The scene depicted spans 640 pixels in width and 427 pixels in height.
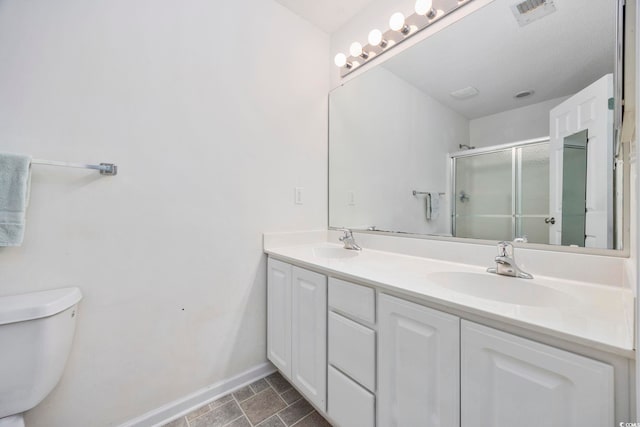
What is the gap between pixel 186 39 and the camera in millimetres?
1262

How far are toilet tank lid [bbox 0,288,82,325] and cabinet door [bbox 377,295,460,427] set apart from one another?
114 cm

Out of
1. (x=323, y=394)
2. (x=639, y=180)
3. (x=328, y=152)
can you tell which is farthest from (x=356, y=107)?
(x=323, y=394)

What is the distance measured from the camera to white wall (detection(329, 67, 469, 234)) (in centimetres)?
131

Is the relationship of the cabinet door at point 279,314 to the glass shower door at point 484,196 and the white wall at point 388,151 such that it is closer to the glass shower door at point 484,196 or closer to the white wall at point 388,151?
the white wall at point 388,151

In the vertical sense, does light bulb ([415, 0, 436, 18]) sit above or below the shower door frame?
above

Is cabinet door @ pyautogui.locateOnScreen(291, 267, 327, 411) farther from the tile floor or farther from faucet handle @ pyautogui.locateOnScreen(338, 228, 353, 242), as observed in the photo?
faucet handle @ pyautogui.locateOnScreen(338, 228, 353, 242)

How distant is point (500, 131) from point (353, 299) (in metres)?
1.00

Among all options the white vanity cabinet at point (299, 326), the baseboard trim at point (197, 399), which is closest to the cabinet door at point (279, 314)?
the white vanity cabinet at point (299, 326)

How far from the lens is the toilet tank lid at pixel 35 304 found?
0.79 metres

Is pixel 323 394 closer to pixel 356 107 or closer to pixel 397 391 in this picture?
pixel 397 391

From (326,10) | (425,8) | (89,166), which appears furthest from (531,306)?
(326,10)

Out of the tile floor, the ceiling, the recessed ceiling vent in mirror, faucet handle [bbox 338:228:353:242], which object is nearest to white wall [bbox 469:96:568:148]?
the recessed ceiling vent in mirror

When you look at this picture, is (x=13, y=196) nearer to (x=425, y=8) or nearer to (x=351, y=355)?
(x=351, y=355)

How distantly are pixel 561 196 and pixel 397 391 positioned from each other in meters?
0.95
